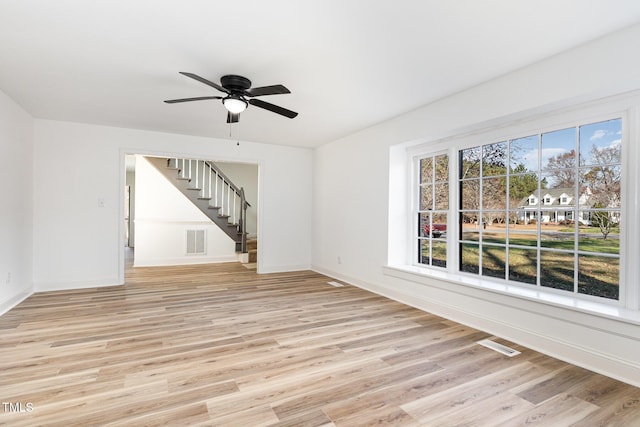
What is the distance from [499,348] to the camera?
8.98 ft

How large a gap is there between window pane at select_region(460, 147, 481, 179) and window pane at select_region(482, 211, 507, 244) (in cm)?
50

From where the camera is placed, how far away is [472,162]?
368cm

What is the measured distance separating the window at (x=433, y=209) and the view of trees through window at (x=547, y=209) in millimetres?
243

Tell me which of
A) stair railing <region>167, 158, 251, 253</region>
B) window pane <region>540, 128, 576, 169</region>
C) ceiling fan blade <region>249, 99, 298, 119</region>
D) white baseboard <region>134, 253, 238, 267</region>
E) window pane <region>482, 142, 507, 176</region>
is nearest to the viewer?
window pane <region>540, 128, 576, 169</region>

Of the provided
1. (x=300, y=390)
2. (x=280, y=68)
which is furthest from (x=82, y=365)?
(x=280, y=68)

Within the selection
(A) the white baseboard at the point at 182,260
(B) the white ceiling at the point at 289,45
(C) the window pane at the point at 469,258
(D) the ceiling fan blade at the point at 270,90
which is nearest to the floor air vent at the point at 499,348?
(C) the window pane at the point at 469,258

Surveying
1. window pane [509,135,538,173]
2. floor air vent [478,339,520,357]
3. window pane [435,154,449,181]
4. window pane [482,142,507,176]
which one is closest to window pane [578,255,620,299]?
floor air vent [478,339,520,357]

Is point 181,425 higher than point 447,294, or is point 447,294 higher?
point 447,294

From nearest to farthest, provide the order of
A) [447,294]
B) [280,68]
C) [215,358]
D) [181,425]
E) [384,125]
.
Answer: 1. [181,425]
2. [215,358]
3. [280,68]
4. [447,294]
5. [384,125]

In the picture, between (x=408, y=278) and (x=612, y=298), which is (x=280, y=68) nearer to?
(x=408, y=278)

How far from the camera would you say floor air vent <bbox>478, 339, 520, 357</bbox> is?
2641 millimetres

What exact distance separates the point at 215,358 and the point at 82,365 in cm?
96

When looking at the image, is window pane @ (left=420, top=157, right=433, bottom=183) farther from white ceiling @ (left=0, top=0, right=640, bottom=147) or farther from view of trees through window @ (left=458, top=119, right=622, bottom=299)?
white ceiling @ (left=0, top=0, right=640, bottom=147)

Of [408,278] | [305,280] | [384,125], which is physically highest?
[384,125]
